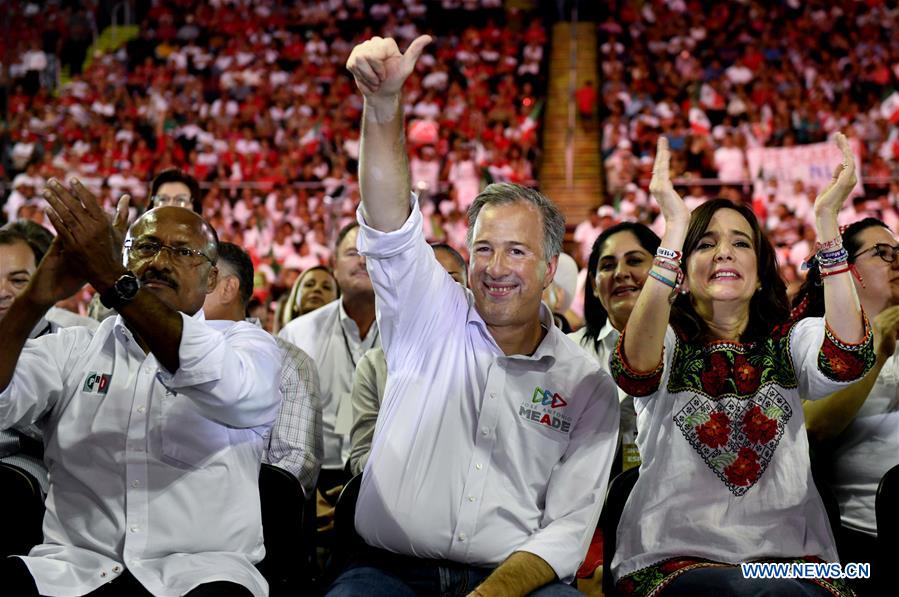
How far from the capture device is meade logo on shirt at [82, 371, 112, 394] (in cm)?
244

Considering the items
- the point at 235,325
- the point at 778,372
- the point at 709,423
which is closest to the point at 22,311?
the point at 235,325

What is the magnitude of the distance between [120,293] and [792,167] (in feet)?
33.7

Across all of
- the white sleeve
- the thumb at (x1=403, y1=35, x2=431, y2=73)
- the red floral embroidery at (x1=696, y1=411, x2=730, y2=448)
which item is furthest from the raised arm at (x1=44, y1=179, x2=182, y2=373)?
the red floral embroidery at (x1=696, y1=411, x2=730, y2=448)

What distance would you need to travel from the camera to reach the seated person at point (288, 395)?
122 inches

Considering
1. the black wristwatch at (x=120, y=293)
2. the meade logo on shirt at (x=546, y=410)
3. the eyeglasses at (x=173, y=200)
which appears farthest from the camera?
the eyeglasses at (x=173, y=200)

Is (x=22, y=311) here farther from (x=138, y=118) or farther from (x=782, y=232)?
(x=138, y=118)

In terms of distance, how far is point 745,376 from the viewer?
102 inches

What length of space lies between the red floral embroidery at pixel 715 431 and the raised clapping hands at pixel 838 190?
23.2 inches

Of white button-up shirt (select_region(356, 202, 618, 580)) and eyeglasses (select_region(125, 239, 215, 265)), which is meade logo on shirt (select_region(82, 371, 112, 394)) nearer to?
eyeglasses (select_region(125, 239, 215, 265))

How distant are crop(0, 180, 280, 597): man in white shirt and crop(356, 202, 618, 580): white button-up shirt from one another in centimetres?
33

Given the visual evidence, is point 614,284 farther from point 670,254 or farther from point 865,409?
point 670,254

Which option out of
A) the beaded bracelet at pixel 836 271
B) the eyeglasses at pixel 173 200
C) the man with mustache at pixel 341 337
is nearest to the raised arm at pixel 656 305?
the beaded bracelet at pixel 836 271

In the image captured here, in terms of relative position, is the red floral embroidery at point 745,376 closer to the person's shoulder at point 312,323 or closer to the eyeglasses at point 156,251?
the eyeglasses at point 156,251

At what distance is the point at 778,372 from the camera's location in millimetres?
2602
